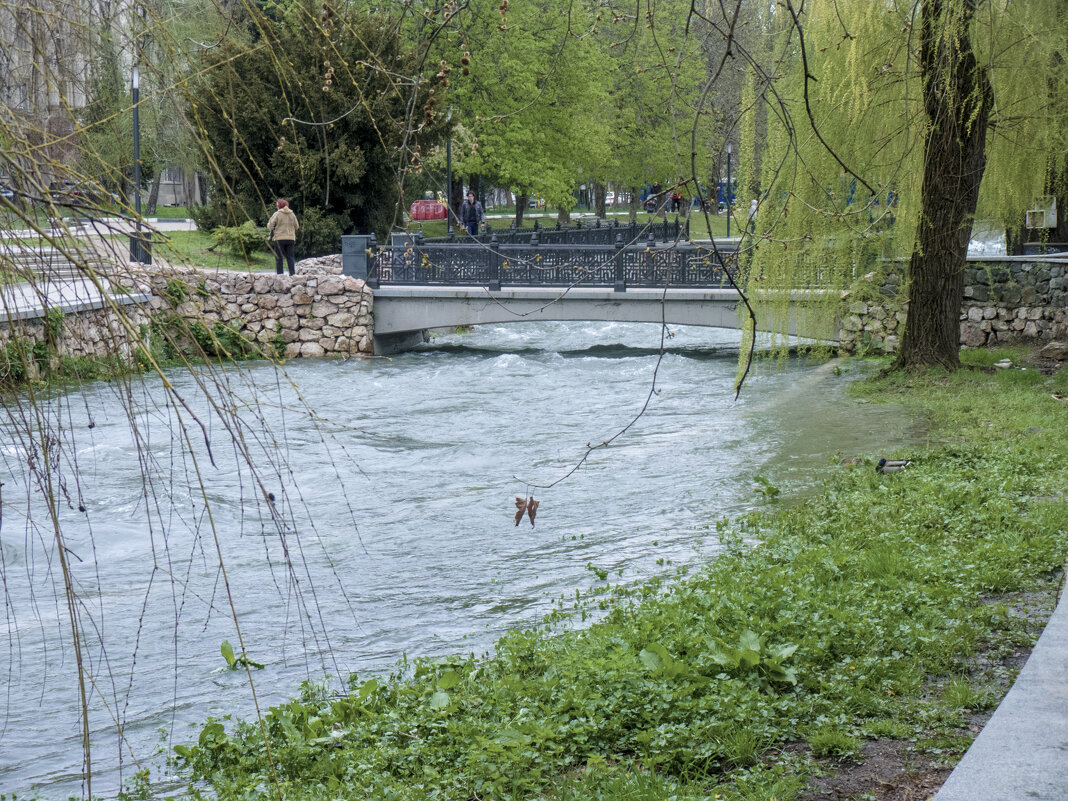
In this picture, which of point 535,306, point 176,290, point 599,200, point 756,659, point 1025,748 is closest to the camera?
point 176,290

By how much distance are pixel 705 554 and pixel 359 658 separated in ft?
9.27

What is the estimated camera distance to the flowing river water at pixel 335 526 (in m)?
5.48

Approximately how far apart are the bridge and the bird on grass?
11533 mm

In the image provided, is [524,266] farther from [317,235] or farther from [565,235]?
[565,235]

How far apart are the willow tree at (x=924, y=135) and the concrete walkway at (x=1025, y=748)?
8509 mm

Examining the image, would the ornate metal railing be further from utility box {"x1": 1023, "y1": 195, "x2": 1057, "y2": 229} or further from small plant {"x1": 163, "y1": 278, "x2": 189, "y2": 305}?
small plant {"x1": 163, "y1": 278, "x2": 189, "y2": 305}

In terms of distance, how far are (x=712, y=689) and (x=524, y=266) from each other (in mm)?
18384

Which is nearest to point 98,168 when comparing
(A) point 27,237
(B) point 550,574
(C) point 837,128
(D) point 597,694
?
(A) point 27,237

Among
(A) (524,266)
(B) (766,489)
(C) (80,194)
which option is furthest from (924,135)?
(C) (80,194)

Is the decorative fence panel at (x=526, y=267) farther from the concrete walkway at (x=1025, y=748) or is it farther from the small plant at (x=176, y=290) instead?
the small plant at (x=176, y=290)

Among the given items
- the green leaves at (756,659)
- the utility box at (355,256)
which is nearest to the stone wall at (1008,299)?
the utility box at (355,256)

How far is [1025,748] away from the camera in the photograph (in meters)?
3.32

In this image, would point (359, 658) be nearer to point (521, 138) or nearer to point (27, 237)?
point (27, 237)

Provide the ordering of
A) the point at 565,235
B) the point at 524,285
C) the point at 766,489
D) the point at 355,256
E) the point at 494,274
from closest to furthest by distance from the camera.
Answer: the point at 766,489
the point at 494,274
the point at 524,285
the point at 355,256
the point at 565,235
